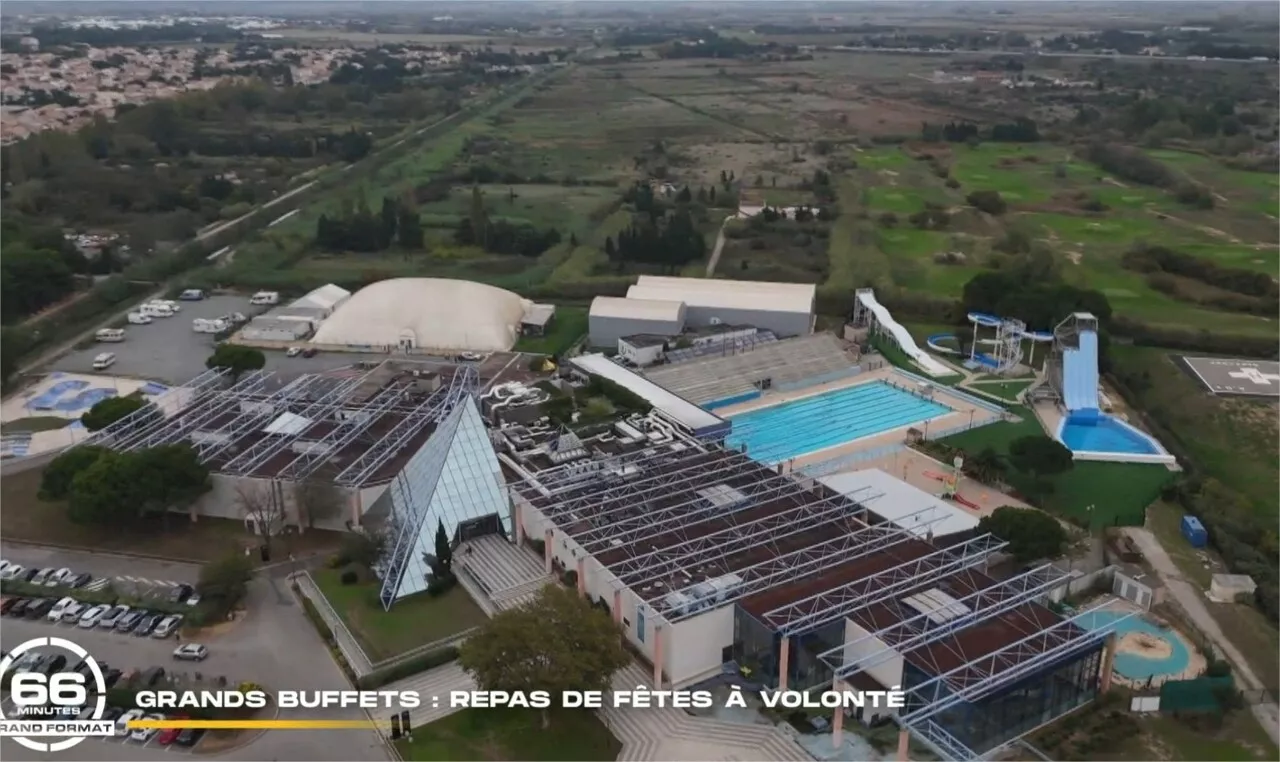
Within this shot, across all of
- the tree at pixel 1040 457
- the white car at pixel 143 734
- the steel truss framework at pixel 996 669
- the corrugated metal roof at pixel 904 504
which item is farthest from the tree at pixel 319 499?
the tree at pixel 1040 457

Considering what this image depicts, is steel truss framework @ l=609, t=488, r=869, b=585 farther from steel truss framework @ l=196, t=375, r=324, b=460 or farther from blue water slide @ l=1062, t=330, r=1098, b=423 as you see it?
steel truss framework @ l=196, t=375, r=324, b=460

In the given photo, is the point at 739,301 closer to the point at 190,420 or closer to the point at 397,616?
the point at 190,420

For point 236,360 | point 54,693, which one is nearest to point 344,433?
point 236,360

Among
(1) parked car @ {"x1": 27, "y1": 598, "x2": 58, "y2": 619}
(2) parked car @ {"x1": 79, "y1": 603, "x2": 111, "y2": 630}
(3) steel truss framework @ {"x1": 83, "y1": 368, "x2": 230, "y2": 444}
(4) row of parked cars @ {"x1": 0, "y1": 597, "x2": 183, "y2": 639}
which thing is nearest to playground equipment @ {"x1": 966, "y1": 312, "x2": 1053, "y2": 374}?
(3) steel truss framework @ {"x1": 83, "y1": 368, "x2": 230, "y2": 444}

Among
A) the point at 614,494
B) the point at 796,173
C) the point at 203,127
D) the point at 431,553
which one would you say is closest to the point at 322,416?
the point at 431,553

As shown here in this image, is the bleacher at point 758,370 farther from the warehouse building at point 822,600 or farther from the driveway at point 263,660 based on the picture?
the driveway at point 263,660

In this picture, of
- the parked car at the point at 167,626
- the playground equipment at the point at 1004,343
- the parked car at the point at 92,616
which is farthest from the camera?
the playground equipment at the point at 1004,343

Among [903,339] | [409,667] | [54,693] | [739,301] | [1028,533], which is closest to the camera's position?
[54,693]
